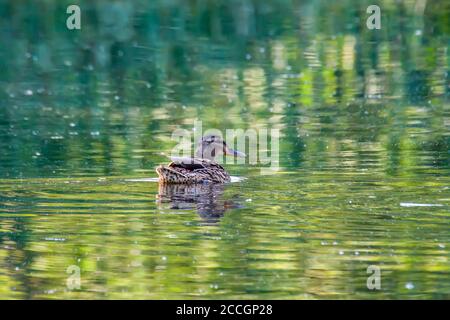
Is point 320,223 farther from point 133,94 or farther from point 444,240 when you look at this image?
point 133,94

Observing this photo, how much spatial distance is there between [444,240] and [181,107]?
360 inches

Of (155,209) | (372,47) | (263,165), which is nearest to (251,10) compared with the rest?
(372,47)

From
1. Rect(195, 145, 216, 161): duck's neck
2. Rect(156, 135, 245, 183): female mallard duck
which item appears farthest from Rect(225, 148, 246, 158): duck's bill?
Rect(156, 135, 245, 183): female mallard duck

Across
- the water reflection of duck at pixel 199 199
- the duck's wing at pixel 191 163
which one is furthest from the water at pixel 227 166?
the duck's wing at pixel 191 163

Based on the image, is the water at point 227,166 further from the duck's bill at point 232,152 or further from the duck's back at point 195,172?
the duck's bill at point 232,152

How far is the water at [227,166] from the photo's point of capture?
29.5 feet

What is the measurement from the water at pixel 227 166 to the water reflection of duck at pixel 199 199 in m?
0.04

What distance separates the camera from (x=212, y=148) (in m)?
14.3

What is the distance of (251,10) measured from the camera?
2680cm

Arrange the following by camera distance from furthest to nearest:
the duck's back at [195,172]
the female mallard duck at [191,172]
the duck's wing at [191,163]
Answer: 1. the duck's wing at [191,163]
2. the duck's back at [195,172]
3. the female mallard duck at [191,172]

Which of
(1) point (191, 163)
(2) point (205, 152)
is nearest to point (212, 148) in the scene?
(2) point (205, 152)

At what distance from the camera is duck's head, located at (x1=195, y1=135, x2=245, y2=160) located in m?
14.3

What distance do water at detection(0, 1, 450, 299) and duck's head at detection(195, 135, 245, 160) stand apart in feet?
1.59

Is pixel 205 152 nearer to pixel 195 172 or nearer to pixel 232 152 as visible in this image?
pixel 232 152
